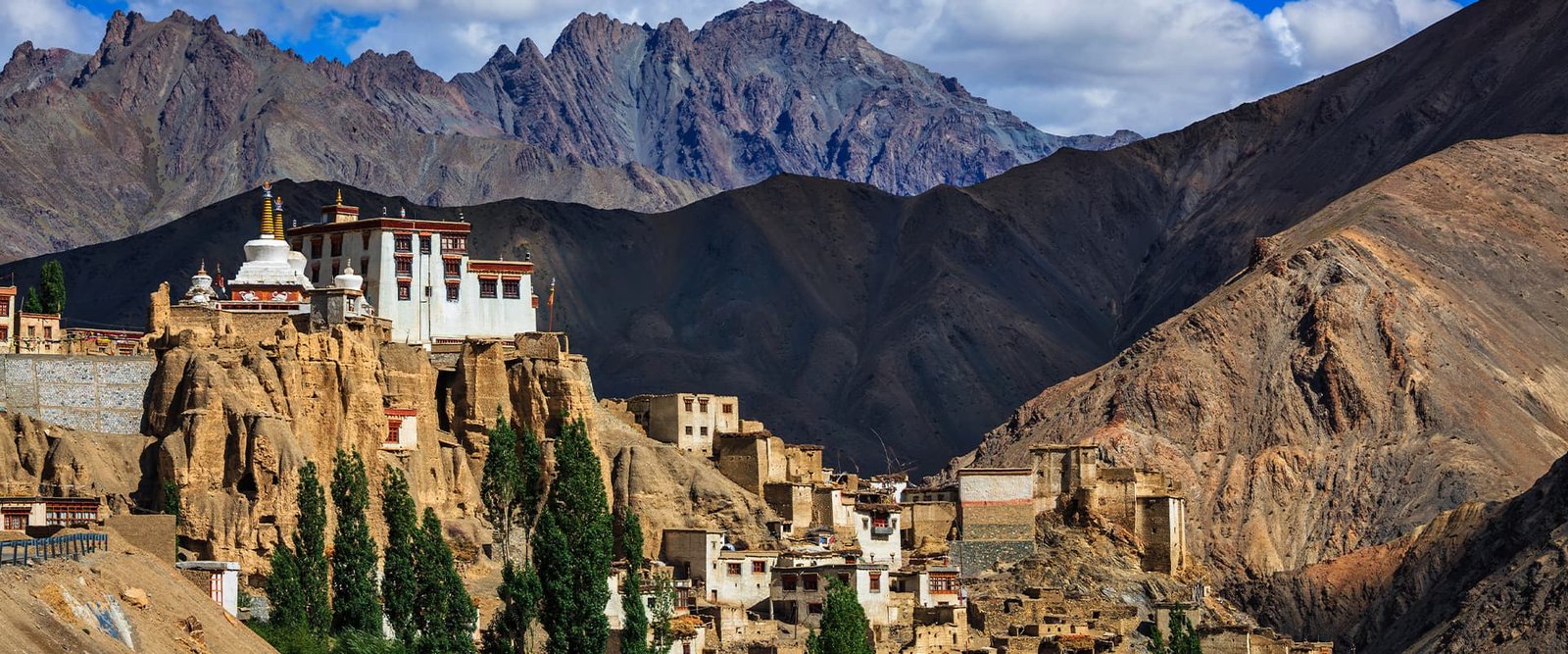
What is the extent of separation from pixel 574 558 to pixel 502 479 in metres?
9.45

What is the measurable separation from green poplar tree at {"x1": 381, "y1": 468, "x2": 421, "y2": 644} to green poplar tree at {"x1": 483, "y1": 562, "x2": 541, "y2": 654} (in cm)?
276

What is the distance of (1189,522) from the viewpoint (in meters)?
171

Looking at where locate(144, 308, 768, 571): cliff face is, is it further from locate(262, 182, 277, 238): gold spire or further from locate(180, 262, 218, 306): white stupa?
locate(262, 182, 277, 238): gold spire

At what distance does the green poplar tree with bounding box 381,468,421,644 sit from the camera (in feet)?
255

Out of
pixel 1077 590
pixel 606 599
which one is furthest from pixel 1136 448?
pixel 606 599

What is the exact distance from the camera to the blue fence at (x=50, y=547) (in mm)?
52438

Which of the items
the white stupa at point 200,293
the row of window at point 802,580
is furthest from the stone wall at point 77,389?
the row of window at point 802,580

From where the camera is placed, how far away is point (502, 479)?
89562mm

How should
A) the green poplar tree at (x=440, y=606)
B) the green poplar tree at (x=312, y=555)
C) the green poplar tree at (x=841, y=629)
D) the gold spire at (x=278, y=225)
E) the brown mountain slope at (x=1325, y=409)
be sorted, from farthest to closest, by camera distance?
the brown mountain slope at (x=1325, y=409) → the gold spire at (x=278, y=225) → the green poplar tree at (x=841, y=629) → the green poplar tree at (x=440, y=606) → the green poplar tree at (x=312, y=555)

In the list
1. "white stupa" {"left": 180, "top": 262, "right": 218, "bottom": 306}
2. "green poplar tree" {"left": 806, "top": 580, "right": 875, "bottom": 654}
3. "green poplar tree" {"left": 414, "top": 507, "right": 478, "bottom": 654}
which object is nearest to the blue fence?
"green poplar tree" {"left": 414, "top": 507, "right": 478, "bottom": 654}

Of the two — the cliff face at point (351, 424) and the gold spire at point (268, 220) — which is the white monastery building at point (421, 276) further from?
the cliff face at point (351, 424)

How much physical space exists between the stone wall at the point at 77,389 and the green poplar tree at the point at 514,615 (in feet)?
47.7

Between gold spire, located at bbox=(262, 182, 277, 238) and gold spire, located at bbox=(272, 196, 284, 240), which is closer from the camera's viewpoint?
gold spire, located at bbox=(262, 182, 277, 238)

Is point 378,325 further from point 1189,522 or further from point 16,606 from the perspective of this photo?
point 1189,522
